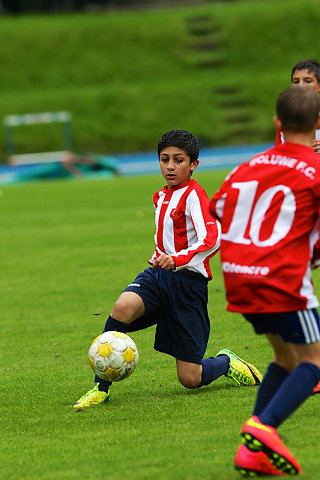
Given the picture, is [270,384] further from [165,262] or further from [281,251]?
[165,262]

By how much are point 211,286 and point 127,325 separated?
3816 mm

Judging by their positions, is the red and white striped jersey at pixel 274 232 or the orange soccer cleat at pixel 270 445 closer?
the orange soccer cleat at pixel 270 445

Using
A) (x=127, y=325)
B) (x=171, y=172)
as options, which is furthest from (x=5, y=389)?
(x=171, y=172)

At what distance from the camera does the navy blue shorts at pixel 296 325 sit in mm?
3676

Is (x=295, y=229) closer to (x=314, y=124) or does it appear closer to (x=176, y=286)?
(x=314, y=124)

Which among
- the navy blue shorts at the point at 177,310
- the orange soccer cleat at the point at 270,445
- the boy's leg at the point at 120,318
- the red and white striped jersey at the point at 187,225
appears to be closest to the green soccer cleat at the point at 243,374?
the navy blue shorts at the point at 177,310

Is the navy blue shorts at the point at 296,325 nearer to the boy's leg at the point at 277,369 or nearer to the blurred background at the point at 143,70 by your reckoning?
the boy's leg at the point at 277,369

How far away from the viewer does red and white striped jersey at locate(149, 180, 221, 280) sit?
5.13 meters

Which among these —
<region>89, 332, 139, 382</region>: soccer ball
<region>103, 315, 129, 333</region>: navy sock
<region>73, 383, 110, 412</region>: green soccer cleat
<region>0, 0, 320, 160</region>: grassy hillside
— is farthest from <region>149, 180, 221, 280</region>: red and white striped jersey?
<region>0, 0, 320, 160</region>: grassy hillside

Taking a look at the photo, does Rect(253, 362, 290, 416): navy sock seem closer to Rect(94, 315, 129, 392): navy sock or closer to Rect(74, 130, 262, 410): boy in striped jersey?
Rect(74, 130, 262, 410): boy in striped jersey

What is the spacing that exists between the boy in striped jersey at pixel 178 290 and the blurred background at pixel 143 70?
30.0 metres

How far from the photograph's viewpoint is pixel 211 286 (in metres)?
9.03

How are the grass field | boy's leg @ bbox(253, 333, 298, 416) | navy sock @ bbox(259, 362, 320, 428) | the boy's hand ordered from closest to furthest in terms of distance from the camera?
1. navy sock @ bbox(259, 362, 320, 428)
2. boy's leg @ bbox(253, 333, 298, 416)
3. the grass field
4. the boy's hand

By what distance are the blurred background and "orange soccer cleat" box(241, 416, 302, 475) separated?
31956 millimetres
